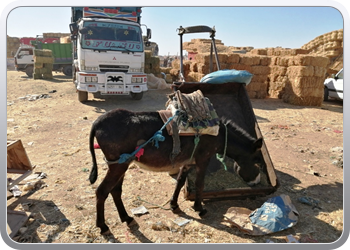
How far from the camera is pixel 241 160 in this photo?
4.07 m

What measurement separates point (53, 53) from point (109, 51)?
1561cm

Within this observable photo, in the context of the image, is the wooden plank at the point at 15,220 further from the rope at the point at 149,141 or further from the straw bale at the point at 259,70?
the straw bale at the point at 259,70

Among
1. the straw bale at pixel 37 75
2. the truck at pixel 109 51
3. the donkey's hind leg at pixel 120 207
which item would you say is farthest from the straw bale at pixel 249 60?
the straw bale at pixel 37 75

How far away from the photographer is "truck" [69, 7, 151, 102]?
9750mm

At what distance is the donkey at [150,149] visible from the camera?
3268 mm

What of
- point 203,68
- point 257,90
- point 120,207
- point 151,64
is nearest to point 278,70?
point 257,90

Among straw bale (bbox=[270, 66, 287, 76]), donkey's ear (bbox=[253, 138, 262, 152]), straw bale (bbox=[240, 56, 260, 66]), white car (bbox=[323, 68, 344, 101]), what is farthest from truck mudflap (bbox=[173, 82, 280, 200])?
white car (bbox=[323, 68, 344, 101])

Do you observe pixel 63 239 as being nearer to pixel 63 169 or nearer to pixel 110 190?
pixel 110 190

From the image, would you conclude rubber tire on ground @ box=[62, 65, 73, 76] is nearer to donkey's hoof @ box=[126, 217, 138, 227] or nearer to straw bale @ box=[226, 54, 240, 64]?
straw bale @ box=[226, 54, 240, 64]

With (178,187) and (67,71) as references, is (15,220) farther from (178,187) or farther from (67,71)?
(67,71)

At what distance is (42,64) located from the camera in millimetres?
19109

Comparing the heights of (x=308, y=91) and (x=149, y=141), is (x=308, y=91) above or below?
above

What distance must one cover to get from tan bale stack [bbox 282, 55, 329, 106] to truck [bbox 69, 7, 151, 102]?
776 cm

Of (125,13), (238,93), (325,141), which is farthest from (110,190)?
(125,13)
